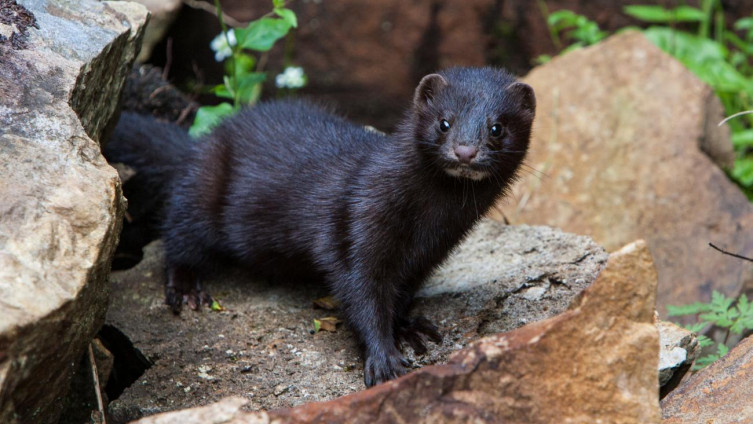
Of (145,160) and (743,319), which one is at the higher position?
(145,160)

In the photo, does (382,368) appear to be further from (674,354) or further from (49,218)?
(49,218)

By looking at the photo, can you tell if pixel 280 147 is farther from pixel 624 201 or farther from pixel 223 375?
pixel 624 201

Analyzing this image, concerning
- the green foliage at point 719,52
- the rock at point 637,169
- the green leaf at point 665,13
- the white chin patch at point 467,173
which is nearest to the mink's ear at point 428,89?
the white chin patch at point 467,173

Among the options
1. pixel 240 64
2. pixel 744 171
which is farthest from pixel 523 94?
pixel 744 171

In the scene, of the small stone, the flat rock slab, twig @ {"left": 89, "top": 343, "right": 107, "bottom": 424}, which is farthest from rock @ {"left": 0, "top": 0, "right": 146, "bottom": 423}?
the small stone

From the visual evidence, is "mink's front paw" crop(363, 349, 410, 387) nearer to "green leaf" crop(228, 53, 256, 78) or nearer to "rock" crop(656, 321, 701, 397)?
"rock" crop(656, 321, 701, 397)
